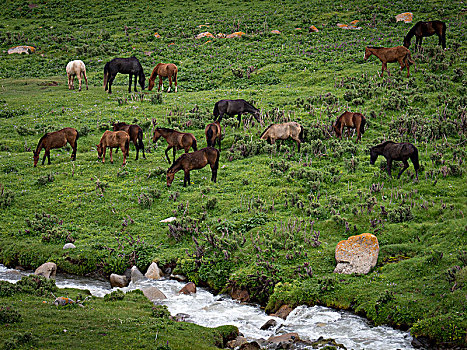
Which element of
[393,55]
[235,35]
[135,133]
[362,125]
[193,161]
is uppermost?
[235,35]

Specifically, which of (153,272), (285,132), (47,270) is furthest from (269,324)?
(285,132)

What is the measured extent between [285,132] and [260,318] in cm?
1177

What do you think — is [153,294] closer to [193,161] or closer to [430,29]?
[193,161]

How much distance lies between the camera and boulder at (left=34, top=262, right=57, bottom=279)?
15.9m

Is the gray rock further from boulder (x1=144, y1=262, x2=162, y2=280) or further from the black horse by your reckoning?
the black horse

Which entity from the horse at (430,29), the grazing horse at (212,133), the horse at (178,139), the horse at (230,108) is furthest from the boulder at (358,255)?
the horse at (430,29)

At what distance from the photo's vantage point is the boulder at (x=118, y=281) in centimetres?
1579

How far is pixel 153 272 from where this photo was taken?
16.2 metres

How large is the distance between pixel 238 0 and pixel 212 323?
57.0 meters

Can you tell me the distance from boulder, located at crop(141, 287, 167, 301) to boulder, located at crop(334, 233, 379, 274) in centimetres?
535

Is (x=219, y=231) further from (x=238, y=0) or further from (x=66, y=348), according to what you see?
(x=238, y=0)

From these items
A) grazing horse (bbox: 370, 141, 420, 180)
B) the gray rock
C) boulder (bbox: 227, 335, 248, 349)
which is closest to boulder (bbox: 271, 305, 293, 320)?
boulder (bbox: 227, 335, 248, 349)

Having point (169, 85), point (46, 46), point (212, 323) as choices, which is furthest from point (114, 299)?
point (46, 46)

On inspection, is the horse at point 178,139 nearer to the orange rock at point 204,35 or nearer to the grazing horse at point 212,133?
the grazing horse at point 212,133
